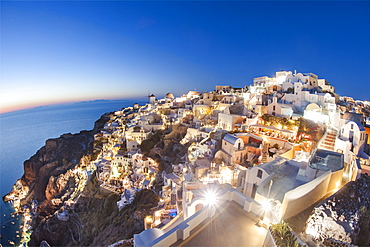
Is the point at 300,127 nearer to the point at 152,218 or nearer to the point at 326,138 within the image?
the point at 326,138

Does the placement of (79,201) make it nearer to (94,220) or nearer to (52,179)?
(94,220)

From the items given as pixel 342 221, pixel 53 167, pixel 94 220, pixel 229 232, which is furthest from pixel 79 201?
pixel 342 221

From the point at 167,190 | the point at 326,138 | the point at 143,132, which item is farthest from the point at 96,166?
the point at 326,138

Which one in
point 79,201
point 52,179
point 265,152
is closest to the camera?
point 265,152

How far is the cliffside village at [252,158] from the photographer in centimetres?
824

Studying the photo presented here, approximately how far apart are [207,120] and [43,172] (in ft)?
131

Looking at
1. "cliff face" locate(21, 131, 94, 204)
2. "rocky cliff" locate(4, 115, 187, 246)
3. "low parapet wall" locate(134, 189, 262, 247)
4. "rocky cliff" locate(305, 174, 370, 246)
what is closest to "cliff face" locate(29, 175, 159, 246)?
"rocky cliff" locate(4, 115, 187, 246)

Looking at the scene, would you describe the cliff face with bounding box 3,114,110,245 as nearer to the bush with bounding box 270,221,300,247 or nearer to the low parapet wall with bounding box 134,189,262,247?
the low parapet wall with bounding box 134,189,262,247

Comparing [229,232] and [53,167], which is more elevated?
[229,232]

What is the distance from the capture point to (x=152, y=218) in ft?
52.4

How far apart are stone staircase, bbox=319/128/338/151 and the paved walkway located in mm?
13630

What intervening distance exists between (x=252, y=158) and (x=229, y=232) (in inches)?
529

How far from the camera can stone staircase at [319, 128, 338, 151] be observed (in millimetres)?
15586

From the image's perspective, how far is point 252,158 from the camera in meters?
17.9
